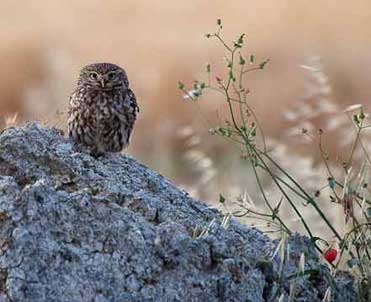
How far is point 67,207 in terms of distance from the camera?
4184mm

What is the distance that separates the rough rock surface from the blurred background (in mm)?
4333

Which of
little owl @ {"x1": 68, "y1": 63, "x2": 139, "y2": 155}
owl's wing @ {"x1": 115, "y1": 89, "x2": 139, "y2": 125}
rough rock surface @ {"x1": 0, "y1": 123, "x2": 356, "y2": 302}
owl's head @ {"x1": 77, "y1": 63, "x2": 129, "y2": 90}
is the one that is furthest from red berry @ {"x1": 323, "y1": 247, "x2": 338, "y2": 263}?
owl's head @ {"x1": 77, "y1": 63, "x2": 129, "y2": 90}

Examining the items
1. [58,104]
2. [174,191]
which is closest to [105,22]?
[58,104]

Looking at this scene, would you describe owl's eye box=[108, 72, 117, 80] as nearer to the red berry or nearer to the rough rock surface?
the rough rock surface

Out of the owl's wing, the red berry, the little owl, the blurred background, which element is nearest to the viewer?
the red berry

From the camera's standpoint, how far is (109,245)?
4.16 metres

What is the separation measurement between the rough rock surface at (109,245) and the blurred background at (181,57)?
14.2 feet

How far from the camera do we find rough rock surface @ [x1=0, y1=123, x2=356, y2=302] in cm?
402

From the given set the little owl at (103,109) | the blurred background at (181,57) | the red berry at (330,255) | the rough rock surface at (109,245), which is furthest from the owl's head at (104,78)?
the blurred background at (181,57)

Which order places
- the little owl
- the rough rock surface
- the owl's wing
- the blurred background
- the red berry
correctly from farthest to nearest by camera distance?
1. the blurred background
2. the owl's wing
3. the little owl
4. the red berry
5. the rough rock surface

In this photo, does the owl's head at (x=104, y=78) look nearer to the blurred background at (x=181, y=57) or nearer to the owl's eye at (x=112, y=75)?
the owl's eye at (x=112, y=75)

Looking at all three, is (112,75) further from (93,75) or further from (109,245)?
(109,245)

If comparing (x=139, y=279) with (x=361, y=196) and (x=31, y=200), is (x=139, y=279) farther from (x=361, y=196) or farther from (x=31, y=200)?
(x=361, y=196)

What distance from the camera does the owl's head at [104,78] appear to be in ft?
21.0
